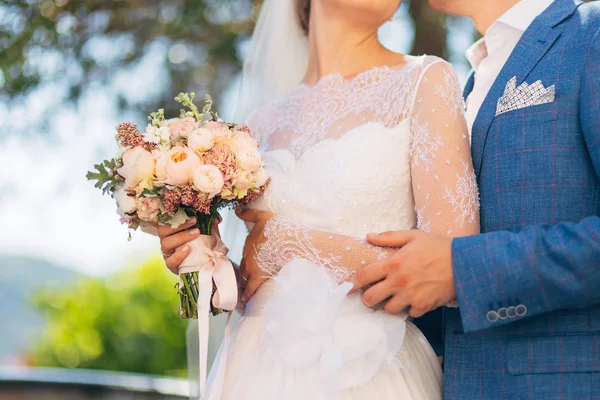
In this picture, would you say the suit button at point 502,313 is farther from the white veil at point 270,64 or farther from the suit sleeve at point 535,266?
the white veil at point 270,64

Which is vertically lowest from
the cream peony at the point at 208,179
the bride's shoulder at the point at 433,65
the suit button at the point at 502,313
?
the suit button at the point at 502,313

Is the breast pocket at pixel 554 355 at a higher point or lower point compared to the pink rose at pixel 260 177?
lower

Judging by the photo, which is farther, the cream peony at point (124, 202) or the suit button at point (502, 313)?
the cream peony at point (124, 202)

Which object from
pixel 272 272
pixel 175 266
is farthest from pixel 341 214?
pixel 175 266

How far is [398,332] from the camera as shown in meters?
2.73

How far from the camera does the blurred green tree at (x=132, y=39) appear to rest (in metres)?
5.41

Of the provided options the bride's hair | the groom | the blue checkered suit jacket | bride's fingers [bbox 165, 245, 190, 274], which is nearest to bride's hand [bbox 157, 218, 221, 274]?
bride's fingers [bbox 165, 245, 190, 274]

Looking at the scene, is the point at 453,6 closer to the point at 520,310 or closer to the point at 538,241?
the point at 538,241

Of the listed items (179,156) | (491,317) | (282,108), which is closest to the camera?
(491,317)

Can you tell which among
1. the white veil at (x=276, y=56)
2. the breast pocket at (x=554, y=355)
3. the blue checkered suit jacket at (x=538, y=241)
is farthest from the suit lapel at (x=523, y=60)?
the white veil at (x=276, y=56)

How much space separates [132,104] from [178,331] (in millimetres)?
5010

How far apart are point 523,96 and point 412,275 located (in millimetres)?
713

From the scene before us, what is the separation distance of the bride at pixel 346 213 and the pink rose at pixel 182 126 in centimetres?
38

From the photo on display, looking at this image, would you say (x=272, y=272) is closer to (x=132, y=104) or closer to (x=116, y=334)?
(x=132, y=104)
